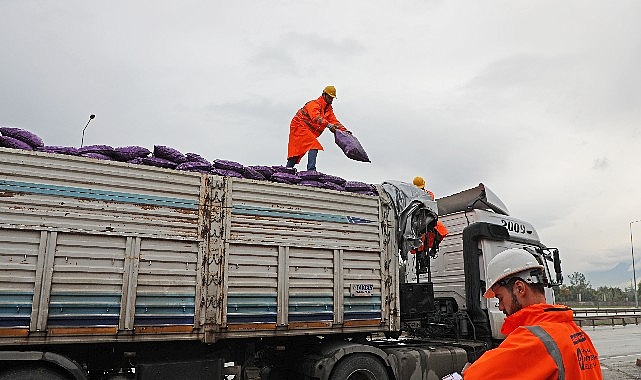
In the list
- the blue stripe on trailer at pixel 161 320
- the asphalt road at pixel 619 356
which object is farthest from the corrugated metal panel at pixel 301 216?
the asphalt road at pixel 619 356

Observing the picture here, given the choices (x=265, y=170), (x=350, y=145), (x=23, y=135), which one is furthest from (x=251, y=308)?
(x=350, y=145)

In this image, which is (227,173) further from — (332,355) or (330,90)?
(330,90)

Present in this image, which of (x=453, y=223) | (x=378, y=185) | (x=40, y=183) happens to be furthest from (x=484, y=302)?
(x=40, y=183)

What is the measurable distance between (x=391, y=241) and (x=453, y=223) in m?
2.15

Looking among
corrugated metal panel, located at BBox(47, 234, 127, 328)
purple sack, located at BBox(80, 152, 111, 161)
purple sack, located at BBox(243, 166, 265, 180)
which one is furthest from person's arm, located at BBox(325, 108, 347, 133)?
corrugated metal panel, located at BBox(47, 234, 127, 328)

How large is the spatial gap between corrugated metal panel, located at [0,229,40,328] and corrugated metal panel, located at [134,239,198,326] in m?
0.98

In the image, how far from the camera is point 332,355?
650cm

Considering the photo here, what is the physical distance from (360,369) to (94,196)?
3.68 m

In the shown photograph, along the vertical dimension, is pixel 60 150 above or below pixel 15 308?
above

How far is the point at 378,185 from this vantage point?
7.45 m

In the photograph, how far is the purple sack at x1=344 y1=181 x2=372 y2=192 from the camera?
23.4ft

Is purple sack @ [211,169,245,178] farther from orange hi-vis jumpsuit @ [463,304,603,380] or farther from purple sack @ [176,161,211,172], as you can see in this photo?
orange hi-vis jumpsuit @ [463,304,603,380]

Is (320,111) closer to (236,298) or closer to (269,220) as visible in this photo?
(269,220)

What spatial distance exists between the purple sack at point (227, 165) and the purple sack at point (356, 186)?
1497 millimetres
